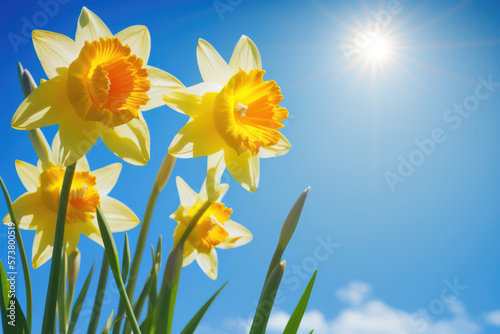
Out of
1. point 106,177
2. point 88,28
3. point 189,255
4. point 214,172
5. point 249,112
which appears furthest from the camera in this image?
point 189,255

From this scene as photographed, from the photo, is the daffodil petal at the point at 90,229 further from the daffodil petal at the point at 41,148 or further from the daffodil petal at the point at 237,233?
the daffodil petal at the point at 237,233

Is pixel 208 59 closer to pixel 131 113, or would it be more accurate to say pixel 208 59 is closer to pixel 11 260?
pixel 131 113

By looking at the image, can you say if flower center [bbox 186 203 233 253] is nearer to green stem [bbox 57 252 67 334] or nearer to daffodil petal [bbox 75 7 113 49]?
green stem [bbox 57 252 67 334]

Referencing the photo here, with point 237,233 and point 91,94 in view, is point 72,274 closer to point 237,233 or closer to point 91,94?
point 237,233

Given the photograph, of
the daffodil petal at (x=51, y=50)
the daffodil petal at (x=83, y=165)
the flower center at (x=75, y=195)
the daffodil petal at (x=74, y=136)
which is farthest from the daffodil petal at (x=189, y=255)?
the daffodil petal at (x=51, y=50)

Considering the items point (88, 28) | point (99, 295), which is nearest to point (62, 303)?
point (99, 295)

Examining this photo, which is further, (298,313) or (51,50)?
(298,313)
